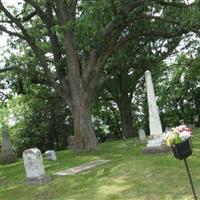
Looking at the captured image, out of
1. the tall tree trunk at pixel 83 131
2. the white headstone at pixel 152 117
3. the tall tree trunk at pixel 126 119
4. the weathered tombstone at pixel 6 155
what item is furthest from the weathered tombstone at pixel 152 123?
the tall tree trunk at pixel 126 119

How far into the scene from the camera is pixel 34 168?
11828mm

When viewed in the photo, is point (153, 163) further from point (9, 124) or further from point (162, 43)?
point (9, 124)

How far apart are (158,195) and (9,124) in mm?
30867

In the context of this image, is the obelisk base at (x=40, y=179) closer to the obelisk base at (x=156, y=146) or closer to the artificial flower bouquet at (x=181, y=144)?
the obelisk base at (x=156, y=146)

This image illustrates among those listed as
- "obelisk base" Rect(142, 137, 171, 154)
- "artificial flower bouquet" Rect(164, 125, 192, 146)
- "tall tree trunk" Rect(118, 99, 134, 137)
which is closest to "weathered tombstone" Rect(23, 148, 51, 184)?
"obelisk base" Rect(142, 137, 171, 154)

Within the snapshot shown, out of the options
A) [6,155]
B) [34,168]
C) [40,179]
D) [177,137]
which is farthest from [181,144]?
[6,155]

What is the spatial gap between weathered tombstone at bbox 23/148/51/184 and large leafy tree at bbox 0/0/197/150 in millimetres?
5670

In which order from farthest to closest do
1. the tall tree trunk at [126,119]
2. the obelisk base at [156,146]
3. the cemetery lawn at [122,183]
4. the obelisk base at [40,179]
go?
the tall tree trunk at [126,119], the obelisk base at [156,146], the obelisk base at [40,179], the cemetery lawn at [122,183]

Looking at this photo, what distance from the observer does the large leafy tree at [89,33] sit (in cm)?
1620

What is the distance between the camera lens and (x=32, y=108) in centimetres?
3206

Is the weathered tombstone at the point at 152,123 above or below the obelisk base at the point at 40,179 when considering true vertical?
above

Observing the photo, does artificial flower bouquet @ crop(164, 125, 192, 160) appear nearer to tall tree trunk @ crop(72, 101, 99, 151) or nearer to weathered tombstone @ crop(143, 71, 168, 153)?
weathered tombstone @ crop(143, 71, 168, 153)

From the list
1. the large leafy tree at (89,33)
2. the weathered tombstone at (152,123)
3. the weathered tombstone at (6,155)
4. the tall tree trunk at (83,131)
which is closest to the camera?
the weathered tombstone at (152,123)

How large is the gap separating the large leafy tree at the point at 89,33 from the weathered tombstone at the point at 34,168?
5670mm
